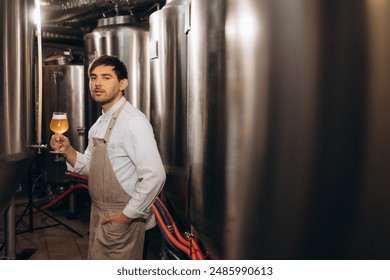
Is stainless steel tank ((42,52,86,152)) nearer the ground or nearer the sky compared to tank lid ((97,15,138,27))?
nearer the ground

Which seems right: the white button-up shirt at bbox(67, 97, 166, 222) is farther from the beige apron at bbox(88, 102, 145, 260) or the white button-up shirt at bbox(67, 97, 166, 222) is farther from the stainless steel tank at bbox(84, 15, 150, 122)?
the stainless steel tank at bbox(84, 15, 150, 122)

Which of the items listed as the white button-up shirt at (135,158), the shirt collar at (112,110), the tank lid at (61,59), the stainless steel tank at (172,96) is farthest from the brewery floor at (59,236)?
the tank lid at (61,59)

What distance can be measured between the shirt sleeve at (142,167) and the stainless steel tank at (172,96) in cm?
86

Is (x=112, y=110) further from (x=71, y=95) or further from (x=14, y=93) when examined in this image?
(x=71, y=95)

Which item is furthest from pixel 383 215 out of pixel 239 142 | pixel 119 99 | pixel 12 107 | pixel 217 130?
pixel 12 107

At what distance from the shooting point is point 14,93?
2.14m

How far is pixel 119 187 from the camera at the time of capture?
2.03m

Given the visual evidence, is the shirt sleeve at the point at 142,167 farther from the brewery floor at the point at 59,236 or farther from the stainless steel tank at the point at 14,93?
the brewery floor at the point at 59,236

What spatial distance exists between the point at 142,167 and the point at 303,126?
33.0 inches

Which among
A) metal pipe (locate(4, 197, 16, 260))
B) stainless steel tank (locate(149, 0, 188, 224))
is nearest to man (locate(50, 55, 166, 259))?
stainless steel tank (locate(149, 0, 188, 224))

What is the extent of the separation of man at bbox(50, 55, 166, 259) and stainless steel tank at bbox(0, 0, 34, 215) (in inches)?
16.9

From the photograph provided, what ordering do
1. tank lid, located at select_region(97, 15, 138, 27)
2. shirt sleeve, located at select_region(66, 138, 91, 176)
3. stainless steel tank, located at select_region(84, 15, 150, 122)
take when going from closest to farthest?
shirt sleeve, located at select_region(66, 138, 91, 176), stainless steel tank, located at select_region(84, 15, 150, 122), tank lid, located at select_region(97, 15, 138, 27)

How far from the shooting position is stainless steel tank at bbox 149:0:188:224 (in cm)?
288

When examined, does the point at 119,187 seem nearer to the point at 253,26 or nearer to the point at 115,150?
the point at 115,150
